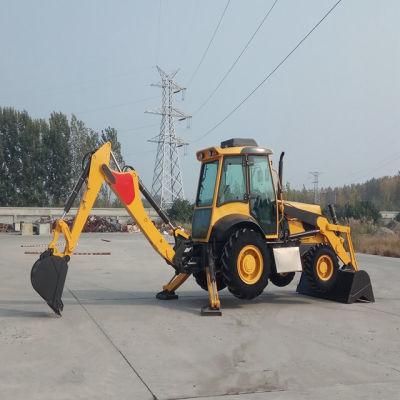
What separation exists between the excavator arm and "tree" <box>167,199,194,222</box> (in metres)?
44.6

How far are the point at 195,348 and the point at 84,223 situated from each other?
3.39 m

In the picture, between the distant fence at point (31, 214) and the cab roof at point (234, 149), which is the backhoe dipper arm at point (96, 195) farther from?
the distant fence at point (31, 214)

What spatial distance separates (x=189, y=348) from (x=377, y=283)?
8.59 metres

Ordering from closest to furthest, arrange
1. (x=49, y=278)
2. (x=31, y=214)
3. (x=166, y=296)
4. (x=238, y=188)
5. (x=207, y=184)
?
(x=49, y=278), (x=238, y=188), (x=207, y=184), (x=166, y=296), (x=31, y=214)

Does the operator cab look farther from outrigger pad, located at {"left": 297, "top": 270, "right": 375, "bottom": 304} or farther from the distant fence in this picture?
the distant fence

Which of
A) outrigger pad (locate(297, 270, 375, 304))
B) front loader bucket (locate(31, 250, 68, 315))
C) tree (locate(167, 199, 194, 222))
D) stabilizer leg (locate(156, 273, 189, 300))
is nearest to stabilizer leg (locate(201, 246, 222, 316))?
stabilizer leg (locate(156, 273, 189, 300))

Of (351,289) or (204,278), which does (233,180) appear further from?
(351,289)

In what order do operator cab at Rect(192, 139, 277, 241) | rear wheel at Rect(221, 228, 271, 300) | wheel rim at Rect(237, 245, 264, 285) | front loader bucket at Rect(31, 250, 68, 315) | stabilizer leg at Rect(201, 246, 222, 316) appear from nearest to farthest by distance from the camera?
front loader bucket at Rect(31, 250, 68, 315) < stabilizer leg at Rect(201, 246, 222, 316) < rear wheel at Rect(221, 228, 271, 300) < wheel rim at Rect(237, 245, 264, 285) < operator cab at Rect(192, 139, 277, 241)

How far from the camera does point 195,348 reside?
7270mm

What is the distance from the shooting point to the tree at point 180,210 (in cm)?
5584

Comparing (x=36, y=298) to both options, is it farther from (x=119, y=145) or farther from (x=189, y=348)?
(x=119, y=145)

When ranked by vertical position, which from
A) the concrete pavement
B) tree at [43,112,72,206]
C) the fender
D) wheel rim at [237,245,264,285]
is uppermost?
tree at [43,112,72,206]

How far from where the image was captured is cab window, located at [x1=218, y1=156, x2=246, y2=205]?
10117 mm

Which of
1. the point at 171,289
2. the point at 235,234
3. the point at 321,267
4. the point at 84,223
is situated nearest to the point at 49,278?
the point at 84,223
